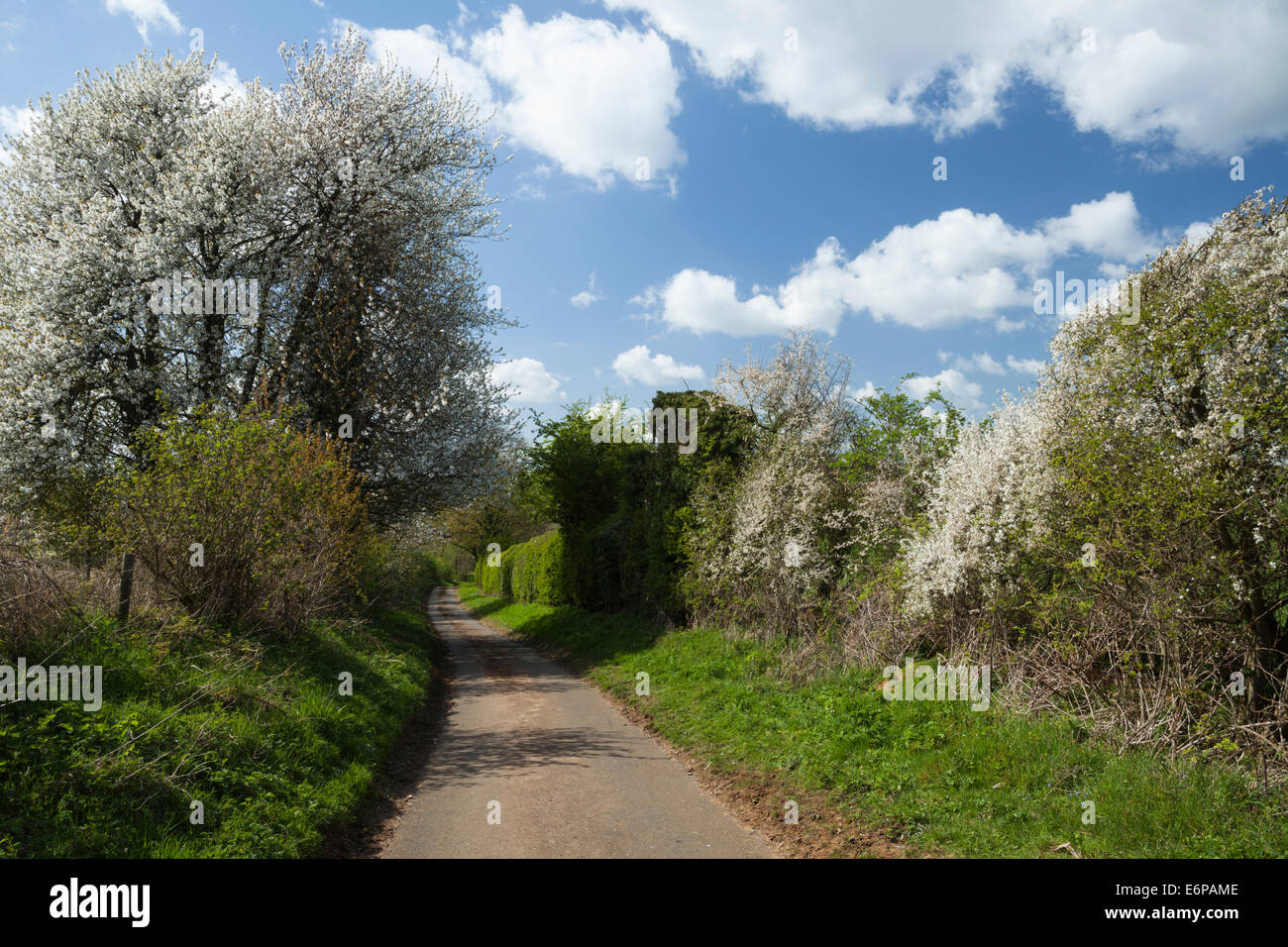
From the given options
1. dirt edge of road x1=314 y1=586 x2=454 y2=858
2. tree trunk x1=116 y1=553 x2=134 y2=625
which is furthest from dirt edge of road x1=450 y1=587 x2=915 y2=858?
tree trunk x1=116 y1=553 x2=134 y2=625

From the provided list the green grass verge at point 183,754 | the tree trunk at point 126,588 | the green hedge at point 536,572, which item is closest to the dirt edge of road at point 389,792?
the green grass verge at point 183,754

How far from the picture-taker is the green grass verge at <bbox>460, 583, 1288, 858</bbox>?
4.71m

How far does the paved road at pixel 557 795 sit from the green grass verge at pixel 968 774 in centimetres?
81

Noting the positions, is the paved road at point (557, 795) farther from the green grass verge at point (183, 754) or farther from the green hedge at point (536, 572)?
the green hedge at point (536, 572)

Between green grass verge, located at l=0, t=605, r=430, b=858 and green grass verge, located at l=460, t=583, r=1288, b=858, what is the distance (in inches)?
159

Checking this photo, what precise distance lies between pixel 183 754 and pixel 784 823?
4816 millimetres

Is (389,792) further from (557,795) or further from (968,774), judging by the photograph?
(968,774)

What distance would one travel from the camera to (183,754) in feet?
18.5

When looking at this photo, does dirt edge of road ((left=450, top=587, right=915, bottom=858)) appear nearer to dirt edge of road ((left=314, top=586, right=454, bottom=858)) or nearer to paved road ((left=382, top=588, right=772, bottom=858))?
paved road ((left=382, top=588, right=772, bottom=858))

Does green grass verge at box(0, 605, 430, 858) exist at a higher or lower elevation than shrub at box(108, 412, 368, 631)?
lower

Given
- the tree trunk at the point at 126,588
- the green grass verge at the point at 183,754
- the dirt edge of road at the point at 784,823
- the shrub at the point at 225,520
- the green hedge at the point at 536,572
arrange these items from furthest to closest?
the green hedge at the point at 536,572 → the shrub at the point at 225,520 → the tree trunk at the point at 126,588 → the dirt edge of road at the point at 784,823 → the green grass verge at the point at 183,754

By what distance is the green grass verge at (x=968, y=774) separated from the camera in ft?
15.4
